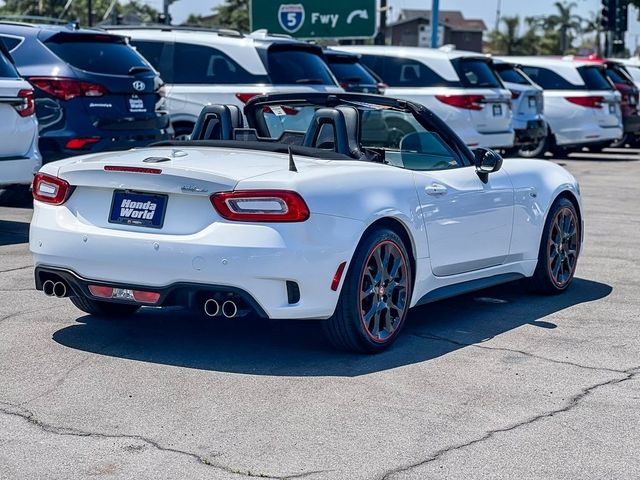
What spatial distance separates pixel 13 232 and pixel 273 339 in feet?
15.4

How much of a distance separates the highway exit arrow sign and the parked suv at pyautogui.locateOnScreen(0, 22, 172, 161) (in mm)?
22100

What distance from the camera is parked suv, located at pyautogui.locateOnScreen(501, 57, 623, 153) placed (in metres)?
23.6

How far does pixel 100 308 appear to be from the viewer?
721 centimetres

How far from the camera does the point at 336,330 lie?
6.38 m

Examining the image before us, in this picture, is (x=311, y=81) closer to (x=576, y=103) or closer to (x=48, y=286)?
(x=48, y=286)

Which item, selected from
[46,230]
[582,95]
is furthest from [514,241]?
[582,95]

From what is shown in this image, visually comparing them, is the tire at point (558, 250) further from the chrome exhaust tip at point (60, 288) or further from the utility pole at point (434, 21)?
the utility pole at point (434, 21)

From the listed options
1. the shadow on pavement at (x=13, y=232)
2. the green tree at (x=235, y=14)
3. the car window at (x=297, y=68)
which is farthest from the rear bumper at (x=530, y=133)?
the green tree at (x=235, y=14)

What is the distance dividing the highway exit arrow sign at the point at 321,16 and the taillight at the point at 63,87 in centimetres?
2273

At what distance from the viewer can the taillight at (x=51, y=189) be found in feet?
21.7

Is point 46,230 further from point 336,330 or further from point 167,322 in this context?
point 336,330

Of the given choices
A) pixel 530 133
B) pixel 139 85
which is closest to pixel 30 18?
pixel 139 85

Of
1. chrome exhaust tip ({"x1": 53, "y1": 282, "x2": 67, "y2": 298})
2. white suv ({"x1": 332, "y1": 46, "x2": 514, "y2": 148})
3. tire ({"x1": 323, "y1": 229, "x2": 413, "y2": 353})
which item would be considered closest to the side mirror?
tire ({"x1": 323, "y1": 229, "x2": 413, "y2": 353})

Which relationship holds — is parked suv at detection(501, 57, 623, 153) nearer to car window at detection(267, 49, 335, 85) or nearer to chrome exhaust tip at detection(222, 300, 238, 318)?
car window at detection(267, 49, 335, 85)
